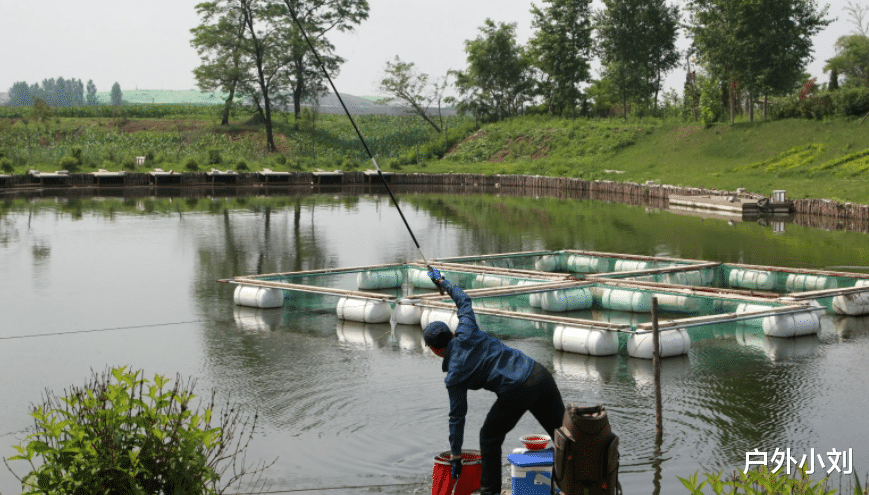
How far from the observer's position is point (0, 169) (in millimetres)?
66875

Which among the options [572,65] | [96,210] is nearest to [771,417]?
[96,210]

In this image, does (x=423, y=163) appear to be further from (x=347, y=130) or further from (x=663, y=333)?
(x=663, y=333)

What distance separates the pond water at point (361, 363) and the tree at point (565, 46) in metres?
49.7

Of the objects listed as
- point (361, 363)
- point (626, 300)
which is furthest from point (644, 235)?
point (361, 363)

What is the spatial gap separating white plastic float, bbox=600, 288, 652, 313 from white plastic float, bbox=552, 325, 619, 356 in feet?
13.3

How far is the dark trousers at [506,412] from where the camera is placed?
804 centimetres

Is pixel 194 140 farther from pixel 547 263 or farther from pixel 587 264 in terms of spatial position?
pixel 587 264

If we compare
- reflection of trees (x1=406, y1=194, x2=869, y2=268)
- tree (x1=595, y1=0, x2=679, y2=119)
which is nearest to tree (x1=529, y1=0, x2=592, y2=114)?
tree (x1=595, y1=0, x2=679, y2=119)

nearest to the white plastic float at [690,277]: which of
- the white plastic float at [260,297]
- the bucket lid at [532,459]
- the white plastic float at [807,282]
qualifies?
the white plastic float at [807,282]

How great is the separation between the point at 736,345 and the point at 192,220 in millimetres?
31265

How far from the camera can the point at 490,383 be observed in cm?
807

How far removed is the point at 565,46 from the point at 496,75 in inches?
324

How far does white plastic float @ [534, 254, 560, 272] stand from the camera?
27734 millimetres

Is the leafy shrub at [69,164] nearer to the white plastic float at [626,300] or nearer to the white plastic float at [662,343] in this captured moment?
the white plastic float at [626,300]
